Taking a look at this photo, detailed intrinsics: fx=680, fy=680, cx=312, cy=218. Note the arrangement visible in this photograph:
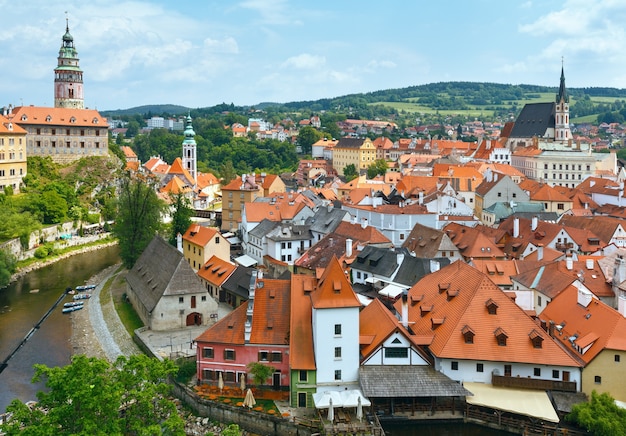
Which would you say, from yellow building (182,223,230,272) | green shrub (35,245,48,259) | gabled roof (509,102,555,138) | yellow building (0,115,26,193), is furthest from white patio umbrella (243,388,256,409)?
gabled roof (509,102,555,138)

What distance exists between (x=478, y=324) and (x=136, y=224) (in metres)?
34.0

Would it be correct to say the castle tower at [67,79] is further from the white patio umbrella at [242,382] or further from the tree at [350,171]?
the white patio umbrella at [242,382]

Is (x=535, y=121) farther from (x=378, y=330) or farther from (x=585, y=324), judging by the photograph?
(x=378, y=330)

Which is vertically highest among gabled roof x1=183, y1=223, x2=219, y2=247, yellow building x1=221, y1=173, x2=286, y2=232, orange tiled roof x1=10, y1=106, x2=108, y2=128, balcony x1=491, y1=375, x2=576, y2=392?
orange tiled roof x1=10, y1=106, x2=108, y2=128

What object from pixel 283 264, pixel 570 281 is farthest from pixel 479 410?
pixel 283 264

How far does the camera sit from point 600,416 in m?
25.8

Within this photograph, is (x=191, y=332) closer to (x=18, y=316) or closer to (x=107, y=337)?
(x=107, y=337)

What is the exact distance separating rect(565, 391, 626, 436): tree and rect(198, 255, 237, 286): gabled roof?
82.7 ft

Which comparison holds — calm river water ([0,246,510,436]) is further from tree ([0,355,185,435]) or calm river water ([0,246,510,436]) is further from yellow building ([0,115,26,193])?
yellow building ([0,115,26,193])

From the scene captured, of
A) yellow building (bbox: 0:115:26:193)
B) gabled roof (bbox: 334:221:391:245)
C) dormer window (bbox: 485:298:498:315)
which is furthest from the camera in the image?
yellow building (bbox: 0:115:26:193)

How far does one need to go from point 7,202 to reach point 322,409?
173 ft

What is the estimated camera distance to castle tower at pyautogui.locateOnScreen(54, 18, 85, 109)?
101 meters

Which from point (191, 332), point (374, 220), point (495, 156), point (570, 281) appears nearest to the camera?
point (570, 281)

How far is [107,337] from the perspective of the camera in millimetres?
40469
